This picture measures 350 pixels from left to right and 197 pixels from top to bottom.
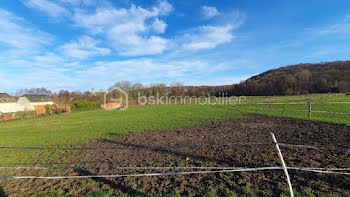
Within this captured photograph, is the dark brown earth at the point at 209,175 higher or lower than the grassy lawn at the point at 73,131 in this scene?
higher

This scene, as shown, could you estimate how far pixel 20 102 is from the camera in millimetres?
50750

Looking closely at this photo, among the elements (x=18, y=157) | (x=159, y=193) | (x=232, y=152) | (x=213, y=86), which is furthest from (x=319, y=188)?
(x=213, y=86)

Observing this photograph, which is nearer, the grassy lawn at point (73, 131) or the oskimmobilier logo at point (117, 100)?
the grassy lawn at point (73, 131)

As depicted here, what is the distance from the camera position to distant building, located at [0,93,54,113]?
4506 centimetres

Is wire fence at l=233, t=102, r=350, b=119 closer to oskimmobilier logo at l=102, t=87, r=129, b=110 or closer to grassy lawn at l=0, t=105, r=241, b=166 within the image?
grassy lawn at l=0, t=105, r=241, b=166

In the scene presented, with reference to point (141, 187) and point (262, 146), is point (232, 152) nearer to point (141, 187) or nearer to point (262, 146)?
point (262, 146)

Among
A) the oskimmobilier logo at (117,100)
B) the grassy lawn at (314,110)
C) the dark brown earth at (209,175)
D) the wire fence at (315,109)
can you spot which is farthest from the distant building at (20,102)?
the wire fence at (315,109)

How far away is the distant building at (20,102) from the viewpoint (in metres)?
45.1

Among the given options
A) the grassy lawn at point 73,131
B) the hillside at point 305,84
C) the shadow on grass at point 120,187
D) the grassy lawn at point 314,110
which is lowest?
the grassy lawn at point 73,131

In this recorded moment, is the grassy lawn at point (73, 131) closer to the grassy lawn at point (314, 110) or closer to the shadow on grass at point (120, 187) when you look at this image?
the shadow on grass at point (120, 187)

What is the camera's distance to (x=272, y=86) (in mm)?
61844

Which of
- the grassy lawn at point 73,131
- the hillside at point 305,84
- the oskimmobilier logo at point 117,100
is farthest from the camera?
the hillside at point 305,84

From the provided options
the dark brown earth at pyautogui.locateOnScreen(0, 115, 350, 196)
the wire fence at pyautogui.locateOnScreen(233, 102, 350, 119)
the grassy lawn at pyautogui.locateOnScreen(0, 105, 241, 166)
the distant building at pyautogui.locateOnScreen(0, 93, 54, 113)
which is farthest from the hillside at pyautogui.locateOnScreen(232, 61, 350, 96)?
the distant building at pyautogui.locateOnScreen(0, 93, 54, 113)

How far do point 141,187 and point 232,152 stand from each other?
3.40m
